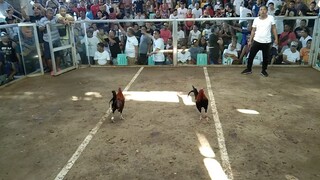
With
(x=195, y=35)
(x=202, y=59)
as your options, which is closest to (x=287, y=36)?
(x=202, y=59)

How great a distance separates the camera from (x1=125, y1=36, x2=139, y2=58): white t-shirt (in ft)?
28.2

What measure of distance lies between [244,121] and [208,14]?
21.5 ft

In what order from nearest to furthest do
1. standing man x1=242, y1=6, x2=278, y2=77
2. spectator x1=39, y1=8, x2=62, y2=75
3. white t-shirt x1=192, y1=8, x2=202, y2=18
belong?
standing man x1=242, y1=6, x2=278, y2=77
spectator x1=39, y1=8, x2=62, y2=75
white t-shirt x1=192, y1=8, x2=202, y2=18

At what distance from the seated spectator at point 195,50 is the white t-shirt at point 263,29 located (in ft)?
5.52

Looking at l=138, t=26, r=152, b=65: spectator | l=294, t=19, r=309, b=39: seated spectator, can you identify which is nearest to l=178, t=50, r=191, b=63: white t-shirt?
l=138, t=26, r=152, b=65: spectator

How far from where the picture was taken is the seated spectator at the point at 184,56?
8.62 metres

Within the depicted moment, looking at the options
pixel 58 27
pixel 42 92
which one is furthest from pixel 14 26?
pixel 42 92

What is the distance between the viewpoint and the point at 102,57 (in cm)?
905

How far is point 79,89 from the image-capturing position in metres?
6.88

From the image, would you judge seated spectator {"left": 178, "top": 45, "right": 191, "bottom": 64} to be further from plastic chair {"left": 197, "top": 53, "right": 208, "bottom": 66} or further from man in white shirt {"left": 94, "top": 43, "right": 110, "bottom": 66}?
man in white shirt {"left": 94, "top": 43, "right": 110, "bottom": 66}

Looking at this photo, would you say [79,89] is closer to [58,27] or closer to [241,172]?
[58,27]

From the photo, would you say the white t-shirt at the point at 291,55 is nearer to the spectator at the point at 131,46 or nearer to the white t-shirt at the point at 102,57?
the spectator at the point at 131,46

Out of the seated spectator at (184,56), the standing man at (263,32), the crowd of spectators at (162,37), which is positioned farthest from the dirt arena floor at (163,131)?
the seated spectator at (184,56)

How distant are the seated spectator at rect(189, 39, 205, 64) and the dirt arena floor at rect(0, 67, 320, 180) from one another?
133 centimetres
